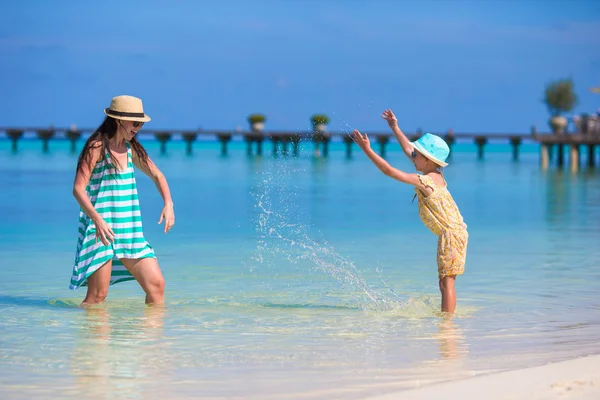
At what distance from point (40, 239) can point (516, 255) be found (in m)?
6.28

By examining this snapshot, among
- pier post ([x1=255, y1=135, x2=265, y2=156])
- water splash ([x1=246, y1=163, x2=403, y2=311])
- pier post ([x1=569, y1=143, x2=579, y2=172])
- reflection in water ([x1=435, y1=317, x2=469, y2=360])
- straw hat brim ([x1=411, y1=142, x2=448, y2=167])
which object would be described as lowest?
pier post ([x1=255, y1=135, x2=265, y2=156])

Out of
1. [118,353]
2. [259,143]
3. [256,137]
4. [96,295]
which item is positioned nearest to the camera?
[118,353]

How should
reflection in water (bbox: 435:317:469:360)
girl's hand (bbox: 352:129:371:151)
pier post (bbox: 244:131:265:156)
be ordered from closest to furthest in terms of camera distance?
reflection in water (bbox: 435:317:469:360) → girl's hand (bbox: 352:129:371:151) → pier post (bbox: 244:131:265:156)

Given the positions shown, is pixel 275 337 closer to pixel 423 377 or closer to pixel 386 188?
pixel 423 377

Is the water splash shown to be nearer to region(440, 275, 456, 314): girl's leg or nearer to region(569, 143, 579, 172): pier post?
region(440, 275, 456, 314): girl's leg

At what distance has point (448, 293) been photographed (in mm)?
7668

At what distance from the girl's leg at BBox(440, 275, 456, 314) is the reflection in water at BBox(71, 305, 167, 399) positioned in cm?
194

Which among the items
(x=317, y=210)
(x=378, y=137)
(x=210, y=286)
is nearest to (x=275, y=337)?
(x=210, y=286)

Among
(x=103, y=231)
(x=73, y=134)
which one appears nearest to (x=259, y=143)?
(x=73, y=134)

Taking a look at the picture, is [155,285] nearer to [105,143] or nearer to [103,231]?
[103,231]

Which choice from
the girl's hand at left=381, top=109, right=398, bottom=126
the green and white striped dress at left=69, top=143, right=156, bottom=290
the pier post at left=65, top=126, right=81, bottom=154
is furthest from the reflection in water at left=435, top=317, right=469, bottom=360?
the pier post at left=65, top=126, right=81, bottom=154

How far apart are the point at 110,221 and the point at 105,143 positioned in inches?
20.3

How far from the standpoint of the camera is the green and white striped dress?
733 cm

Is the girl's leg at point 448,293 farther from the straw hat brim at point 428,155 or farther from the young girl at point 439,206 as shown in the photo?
the straw hat brim at point 428,155
